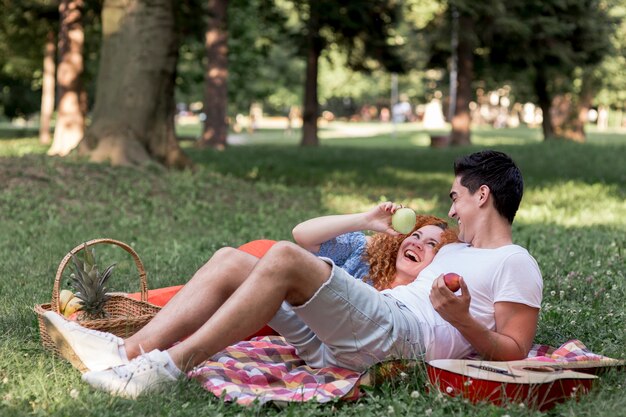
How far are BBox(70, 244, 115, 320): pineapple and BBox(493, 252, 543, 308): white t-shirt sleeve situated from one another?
210cm

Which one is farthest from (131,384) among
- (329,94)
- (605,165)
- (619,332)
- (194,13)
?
(329,94)

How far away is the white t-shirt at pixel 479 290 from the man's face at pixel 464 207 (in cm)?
10

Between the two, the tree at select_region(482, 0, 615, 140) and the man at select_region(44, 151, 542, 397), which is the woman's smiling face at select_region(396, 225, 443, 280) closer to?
the man at select_region(44, 151, 542, 397)

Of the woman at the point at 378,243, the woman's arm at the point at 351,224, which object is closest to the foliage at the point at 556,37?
the woman at the point at 378,243

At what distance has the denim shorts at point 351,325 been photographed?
4297mm

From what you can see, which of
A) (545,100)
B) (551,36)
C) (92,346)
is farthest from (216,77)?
(92,346)

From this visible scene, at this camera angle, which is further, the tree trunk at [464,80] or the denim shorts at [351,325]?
the tree trunk at [464,80]

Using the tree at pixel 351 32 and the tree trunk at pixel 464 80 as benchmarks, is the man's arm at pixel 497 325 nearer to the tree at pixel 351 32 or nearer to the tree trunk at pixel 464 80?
the tree at pixel 351 32

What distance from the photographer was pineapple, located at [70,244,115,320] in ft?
17.1

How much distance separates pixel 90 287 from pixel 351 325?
1.64 metres

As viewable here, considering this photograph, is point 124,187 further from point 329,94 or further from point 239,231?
point 329,94

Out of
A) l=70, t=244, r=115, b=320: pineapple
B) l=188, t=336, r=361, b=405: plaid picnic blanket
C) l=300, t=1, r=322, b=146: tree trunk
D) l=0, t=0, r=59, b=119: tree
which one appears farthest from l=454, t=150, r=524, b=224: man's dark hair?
l=300, t=1, r=322, b=146: tree trunk

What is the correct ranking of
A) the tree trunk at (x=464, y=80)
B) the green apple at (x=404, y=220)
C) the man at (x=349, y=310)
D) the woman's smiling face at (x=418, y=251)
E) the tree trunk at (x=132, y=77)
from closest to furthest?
the man at (x=349, y=310) → the green apple at (x=404, y=220) → the woman's smiling face at (x=418, y=251) → the tree trunk at (x=132, y=77) → the tree trunk at (x=464, y=80)

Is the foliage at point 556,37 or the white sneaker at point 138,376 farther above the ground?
the foliage at point 556,37
